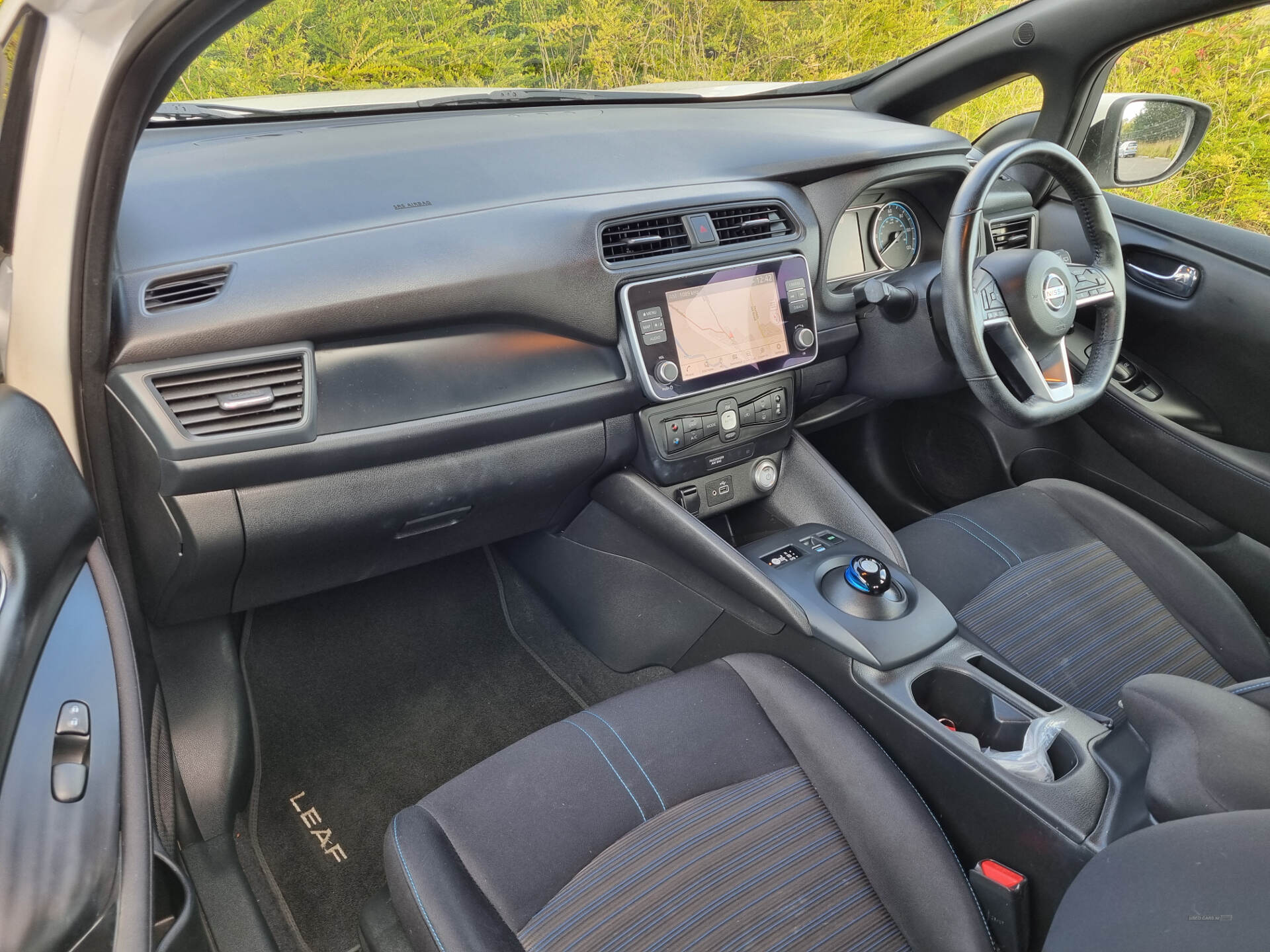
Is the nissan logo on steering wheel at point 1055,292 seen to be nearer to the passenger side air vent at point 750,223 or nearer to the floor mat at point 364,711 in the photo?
the passenger side air vent at point 750,223

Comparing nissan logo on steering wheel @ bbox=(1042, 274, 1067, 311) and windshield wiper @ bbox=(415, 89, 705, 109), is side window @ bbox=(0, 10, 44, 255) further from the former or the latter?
nissan logo on steering wheel @ bbox=(1042, 274, 1067, 311)

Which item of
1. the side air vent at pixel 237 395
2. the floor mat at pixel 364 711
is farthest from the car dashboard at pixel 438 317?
the floor mat at pixel 364 711

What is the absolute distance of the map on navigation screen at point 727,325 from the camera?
169cm

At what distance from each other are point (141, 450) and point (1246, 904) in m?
1.34

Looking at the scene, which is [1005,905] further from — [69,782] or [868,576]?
[69,782]

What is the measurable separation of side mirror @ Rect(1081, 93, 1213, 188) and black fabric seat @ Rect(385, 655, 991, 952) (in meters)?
1.76

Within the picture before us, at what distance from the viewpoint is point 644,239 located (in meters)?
1.64

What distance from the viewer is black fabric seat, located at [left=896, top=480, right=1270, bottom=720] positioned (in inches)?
62.9

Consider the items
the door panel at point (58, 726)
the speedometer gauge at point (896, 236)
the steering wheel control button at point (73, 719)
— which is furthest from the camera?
the speedometer gauge at point (896, 236)

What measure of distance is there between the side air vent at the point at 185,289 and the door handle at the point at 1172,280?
207cm

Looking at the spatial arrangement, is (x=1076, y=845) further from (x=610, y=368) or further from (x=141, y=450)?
(x=141, y=450)

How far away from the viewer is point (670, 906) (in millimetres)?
1067

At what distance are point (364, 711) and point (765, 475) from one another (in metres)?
1.06

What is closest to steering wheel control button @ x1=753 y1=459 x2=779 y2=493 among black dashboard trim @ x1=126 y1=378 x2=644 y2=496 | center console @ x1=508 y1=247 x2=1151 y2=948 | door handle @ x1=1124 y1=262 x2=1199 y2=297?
center console @ x1=508 y1=247 x2=1151 y2=948
